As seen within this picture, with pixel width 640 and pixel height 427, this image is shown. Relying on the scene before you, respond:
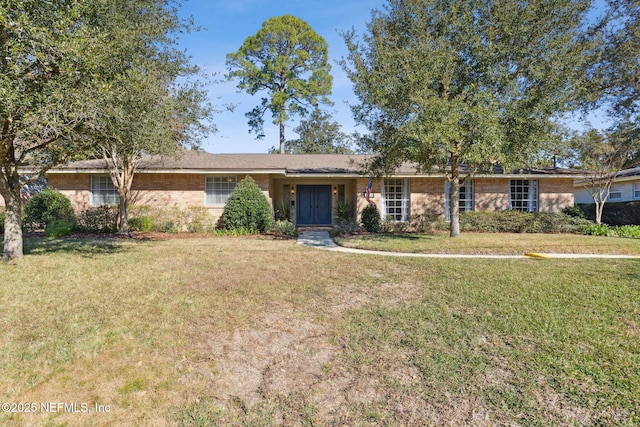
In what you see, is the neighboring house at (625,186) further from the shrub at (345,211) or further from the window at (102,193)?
the window at (102,193)

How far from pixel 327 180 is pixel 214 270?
37.2ft

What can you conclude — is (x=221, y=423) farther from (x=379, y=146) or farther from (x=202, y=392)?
(x=379, y=146)

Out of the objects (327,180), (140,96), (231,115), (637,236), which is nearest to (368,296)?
(140,96)

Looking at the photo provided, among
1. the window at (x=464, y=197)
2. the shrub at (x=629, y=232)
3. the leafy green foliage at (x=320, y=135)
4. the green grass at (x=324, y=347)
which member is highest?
the leafy green foliage at (x=320, y=135)

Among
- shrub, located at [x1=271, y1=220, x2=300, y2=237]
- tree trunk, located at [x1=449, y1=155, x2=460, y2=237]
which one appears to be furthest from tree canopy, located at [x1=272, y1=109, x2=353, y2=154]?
tree trunk, located at [x1=449, y1=155, x2=460, y2=237]

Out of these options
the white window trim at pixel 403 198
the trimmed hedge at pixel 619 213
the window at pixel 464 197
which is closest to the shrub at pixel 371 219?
the white window trim at pixel 403 198

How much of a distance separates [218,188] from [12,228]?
334 inches

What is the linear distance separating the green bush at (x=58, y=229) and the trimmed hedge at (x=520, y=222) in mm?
16570

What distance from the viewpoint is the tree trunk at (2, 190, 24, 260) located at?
321 inches

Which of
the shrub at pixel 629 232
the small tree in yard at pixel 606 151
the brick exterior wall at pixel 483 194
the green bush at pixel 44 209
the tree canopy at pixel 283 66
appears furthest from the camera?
the tree canopy at pixel 283 66

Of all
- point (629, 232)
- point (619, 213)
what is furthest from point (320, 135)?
point (629, 232)

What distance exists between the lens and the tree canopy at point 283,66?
28.5 m

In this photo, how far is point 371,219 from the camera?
15273 millimetres

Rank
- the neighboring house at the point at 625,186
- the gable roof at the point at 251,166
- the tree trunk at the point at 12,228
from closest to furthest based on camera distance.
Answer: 1. the tree trunk at the point at 12,228
2. the gable roof at the point at 251,166
3. the neighboring house at the point at 625,186
